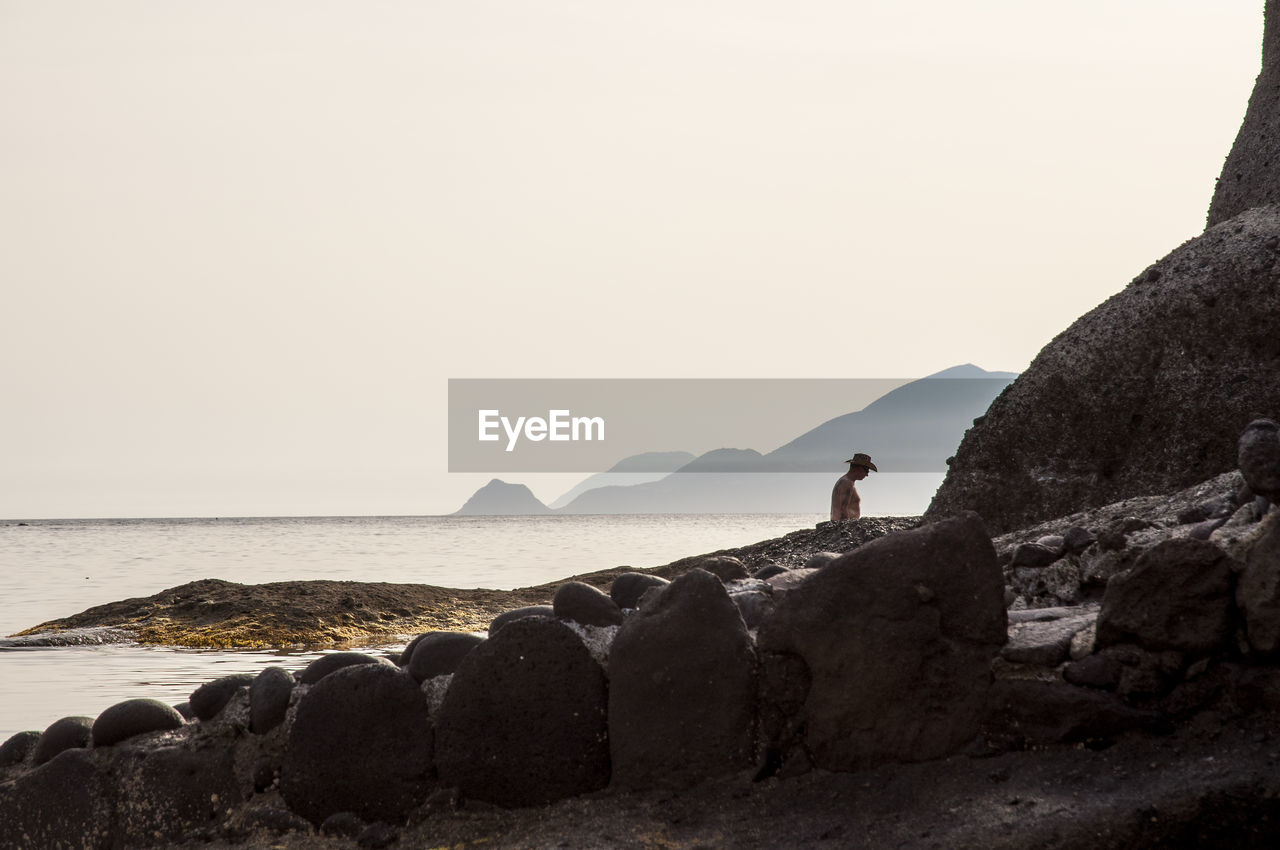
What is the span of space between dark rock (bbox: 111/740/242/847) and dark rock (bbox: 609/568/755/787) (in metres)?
1.79

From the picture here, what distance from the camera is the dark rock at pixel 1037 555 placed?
213 inches

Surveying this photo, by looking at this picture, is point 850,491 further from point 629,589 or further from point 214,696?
point 214,696

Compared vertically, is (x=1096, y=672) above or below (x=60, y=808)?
above

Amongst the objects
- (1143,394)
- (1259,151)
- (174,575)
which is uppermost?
(1259,151)

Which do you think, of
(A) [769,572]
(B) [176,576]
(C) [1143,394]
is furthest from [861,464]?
(B) [176,576]

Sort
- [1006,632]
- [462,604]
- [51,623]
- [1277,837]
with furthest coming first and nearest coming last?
[462,604] < [51,623] < [1006,632] < [1277,837]

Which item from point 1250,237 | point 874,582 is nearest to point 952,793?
point 874,582

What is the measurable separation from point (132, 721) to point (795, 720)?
3079mm

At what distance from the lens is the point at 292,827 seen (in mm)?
4895

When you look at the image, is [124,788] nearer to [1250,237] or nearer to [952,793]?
[952,793]

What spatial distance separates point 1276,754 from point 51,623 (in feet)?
49.4

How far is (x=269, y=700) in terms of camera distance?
517 cm

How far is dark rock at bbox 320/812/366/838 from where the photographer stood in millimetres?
4789

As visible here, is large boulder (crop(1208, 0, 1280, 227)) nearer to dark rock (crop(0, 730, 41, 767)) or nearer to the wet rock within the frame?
the wet rock
